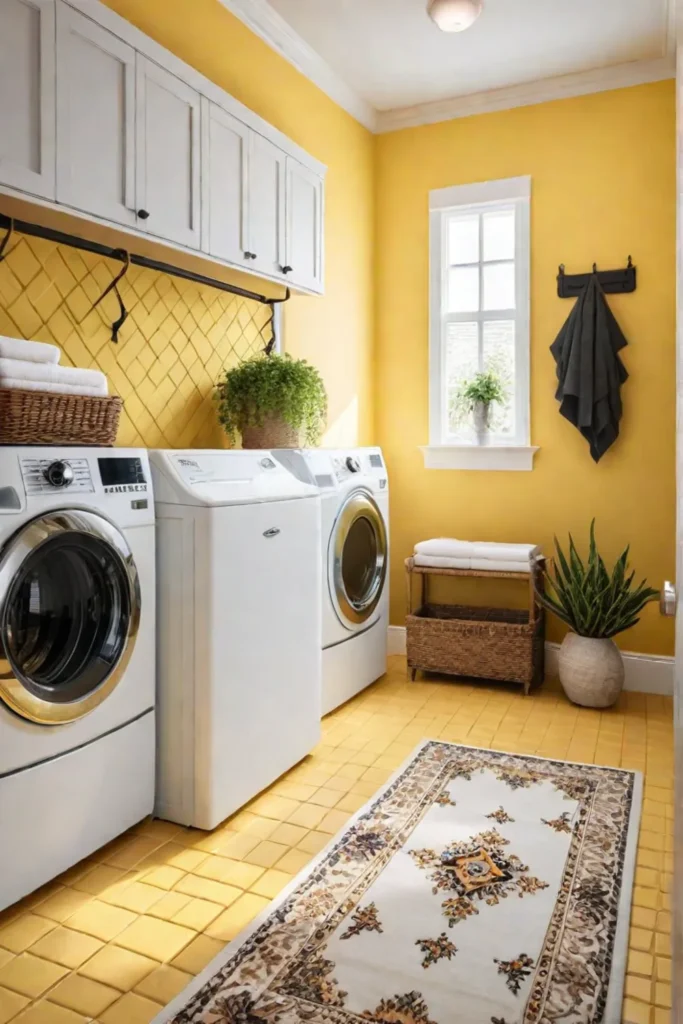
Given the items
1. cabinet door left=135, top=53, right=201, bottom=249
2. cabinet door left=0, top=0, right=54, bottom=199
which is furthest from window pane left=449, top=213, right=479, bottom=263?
cabinet door left=0, top=0, right=54, bottom=199

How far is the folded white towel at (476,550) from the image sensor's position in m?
3.53

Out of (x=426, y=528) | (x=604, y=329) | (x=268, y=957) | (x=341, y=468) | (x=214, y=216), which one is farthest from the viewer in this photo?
(x=426, y=528)

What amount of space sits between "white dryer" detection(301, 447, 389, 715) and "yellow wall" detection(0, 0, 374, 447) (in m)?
0.46

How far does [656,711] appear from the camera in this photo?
11.1 ft

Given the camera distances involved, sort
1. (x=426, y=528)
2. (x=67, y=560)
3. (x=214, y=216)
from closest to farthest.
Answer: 1. (x=67, y=560)
2. (x=214, y=216)
3. (x=426, y=528)

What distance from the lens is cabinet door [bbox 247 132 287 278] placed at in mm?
2750

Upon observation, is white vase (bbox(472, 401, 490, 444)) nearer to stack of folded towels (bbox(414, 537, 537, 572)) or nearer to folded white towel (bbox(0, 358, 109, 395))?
stack of folded towels (bbox(414, 537, 537, 572))

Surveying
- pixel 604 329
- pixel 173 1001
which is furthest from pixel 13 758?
pixel 604 329

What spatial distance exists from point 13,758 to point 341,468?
185 cm

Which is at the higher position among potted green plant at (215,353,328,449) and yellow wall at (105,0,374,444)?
yellow wall at (105,0,374,444)

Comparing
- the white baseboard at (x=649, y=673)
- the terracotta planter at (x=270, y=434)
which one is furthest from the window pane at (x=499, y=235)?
the white baseboard at (x=649, y=673)

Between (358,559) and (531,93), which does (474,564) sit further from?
(531,93)

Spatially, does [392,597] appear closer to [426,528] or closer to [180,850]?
[426,528]

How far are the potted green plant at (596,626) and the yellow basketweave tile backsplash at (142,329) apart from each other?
1704 millimetres
